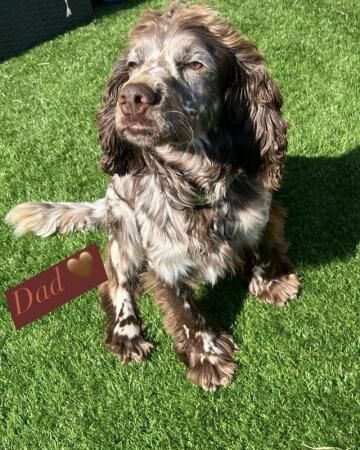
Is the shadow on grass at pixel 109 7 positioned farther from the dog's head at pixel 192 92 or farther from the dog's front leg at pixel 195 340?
the dog's front leg at pixel 195 340

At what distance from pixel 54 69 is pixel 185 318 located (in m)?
4.30

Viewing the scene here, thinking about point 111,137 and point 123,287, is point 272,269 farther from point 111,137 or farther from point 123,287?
point 111,137

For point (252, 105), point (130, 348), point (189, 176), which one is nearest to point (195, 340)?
point (130, 348)

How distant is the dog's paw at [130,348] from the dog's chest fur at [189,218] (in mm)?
501

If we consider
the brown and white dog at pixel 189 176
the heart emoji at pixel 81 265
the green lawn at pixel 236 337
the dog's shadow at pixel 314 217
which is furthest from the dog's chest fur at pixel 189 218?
the heart emoji at pixel 81 265

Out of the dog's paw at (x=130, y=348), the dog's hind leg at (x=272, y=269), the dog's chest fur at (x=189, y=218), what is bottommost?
the dog's paw at (x=130, y=348)

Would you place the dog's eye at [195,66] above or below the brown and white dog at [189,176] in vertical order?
above

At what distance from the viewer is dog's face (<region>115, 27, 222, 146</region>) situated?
2.35 m

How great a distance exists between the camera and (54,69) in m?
6.48

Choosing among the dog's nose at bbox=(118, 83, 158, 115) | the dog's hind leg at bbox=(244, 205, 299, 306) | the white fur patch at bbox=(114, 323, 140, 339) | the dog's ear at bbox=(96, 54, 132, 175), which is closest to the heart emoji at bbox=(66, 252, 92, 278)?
the white fur patch at bbox=(114, 323, 140, 339)

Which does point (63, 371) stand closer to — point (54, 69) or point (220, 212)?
point (220, 212)

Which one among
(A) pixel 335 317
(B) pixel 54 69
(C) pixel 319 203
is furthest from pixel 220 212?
(B) pixel 54 69

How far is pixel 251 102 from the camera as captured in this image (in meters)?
2.73

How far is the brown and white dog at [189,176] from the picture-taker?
2.51 meters
